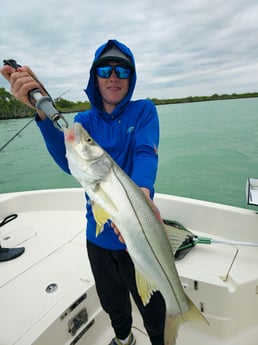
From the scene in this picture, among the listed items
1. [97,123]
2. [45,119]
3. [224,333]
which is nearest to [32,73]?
[45,119]

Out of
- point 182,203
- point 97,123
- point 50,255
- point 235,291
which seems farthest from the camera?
point 182,203

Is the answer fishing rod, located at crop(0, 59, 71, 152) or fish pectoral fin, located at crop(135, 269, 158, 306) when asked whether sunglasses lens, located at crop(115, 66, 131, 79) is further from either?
fish pectoral fin, located at crop(135, 269, 158, 306)

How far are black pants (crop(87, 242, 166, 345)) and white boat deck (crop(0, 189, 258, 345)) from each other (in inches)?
15.2

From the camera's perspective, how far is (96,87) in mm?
2078

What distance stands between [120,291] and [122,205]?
113 centimetres

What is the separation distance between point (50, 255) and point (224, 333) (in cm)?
196

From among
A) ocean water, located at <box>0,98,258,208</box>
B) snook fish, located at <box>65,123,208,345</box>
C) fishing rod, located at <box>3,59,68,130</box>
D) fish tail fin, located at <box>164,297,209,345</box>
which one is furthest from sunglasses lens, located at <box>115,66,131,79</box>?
ocean water, located at <box>0,98,258,208</box>

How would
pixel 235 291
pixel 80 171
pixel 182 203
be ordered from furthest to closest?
1. pixel 182 203
2. pixel 235 291
3. pixel 80 171

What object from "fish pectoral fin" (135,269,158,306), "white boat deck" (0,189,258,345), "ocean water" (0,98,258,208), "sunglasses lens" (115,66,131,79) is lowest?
"ocean water" (0,98,258,208)

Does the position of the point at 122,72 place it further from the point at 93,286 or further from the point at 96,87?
the point at 93,286

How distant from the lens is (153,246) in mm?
1251

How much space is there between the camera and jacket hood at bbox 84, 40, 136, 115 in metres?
1.91

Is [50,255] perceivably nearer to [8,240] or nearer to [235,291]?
[8,240]

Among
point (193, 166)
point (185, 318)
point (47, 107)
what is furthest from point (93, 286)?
point (193, 166)
